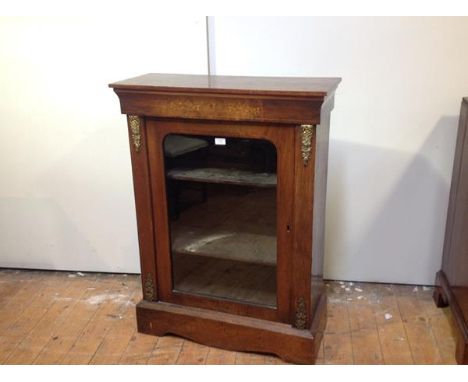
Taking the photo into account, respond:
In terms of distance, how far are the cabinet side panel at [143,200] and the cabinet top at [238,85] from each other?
12cm

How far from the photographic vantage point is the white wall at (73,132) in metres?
1.88

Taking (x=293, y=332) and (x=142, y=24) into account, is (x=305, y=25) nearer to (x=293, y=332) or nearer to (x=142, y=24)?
(x=142, y=24)

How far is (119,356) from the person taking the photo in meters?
1.67

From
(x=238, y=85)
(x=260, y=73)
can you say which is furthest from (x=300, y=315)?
(x=260, y=73)

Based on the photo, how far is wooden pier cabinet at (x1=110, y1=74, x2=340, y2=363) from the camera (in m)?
1.40

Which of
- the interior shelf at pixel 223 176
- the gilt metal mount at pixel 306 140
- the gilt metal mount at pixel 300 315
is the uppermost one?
the gilt metal mount at pixel 306 140

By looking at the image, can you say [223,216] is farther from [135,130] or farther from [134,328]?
[134,328]

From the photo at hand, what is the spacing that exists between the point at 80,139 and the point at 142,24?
1.76 ft

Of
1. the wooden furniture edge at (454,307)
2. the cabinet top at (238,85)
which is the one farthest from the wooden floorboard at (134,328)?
the cabinet top at (238,85)

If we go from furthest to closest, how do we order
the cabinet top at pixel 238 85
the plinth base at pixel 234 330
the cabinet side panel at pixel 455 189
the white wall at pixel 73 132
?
the white wall at pixel 73 132, the cabinet side panel at pixel 455 189, the plinth base at pixel 234 330, the cabinet top at pixel 238 85

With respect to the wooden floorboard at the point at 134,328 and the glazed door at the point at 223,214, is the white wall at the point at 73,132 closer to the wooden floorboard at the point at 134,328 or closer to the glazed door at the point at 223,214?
the wooden floorboard at the point at 134,328

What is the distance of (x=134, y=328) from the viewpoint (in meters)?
1.82

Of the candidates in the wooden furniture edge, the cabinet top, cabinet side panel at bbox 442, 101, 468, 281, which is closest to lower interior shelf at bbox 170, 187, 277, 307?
the cabinet top

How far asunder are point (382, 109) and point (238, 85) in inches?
26.2
